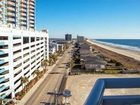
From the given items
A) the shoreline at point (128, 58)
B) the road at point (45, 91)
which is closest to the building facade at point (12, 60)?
the road at point (45, 91)

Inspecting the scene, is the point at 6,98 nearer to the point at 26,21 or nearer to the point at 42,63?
the point at 42,63

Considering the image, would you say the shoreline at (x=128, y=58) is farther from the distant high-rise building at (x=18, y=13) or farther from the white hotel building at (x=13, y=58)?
the distant high-rise building at (x=18, y=13)

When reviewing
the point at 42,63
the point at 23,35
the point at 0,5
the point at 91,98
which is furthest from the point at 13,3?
the point at 91,98

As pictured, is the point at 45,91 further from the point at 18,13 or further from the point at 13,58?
the point at 18,13

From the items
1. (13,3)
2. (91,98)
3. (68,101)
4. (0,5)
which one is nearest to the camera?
(91,98)

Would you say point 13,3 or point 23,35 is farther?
point 13,3

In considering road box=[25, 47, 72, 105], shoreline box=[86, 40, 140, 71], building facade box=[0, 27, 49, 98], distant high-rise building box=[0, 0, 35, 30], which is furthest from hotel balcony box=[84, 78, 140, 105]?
shoreline box=[86, 40, 140, 71]
